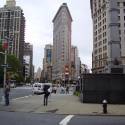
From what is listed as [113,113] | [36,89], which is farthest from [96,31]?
[113,113]

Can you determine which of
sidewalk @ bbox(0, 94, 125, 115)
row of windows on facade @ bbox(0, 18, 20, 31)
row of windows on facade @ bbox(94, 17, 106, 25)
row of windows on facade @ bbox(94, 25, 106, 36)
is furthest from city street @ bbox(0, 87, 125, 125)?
row of windows on facade @ bbox(94, 25, 106, 36)

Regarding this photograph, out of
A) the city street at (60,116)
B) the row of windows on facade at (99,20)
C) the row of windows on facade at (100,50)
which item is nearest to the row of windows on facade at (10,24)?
the city street at (60,116)

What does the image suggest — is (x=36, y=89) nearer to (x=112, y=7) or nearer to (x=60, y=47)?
(x=112, y=7)

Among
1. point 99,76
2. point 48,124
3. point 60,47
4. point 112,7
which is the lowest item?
point 48,124

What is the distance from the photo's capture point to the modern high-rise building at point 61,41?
168 metres

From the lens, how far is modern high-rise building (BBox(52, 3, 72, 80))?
168 metres

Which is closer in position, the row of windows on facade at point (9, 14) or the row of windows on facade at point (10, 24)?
the row of windows on facade at point (10, 24)

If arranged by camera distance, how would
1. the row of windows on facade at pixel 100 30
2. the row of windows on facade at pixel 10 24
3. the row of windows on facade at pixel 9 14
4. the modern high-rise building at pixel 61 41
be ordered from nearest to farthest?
the row of windows on facade at pixel 10 24, the row of windows on facade at pixel 9 14, the row of windows on facade at pixel 100 30, the modern high-rise building at pixel 61 41

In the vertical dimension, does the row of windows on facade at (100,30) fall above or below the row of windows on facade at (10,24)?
above

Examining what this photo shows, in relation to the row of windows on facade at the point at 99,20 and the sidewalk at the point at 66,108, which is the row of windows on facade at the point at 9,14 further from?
the row of windows on facade at the point at 99,20

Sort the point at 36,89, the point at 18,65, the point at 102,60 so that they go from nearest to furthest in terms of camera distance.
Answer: the point at 36,89 < the point at 102,60 < the point at 18,65

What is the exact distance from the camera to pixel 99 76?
32.9m

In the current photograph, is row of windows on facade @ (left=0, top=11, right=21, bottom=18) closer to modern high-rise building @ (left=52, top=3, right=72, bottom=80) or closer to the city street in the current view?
the city street

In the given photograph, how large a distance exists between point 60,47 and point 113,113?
149 metres
